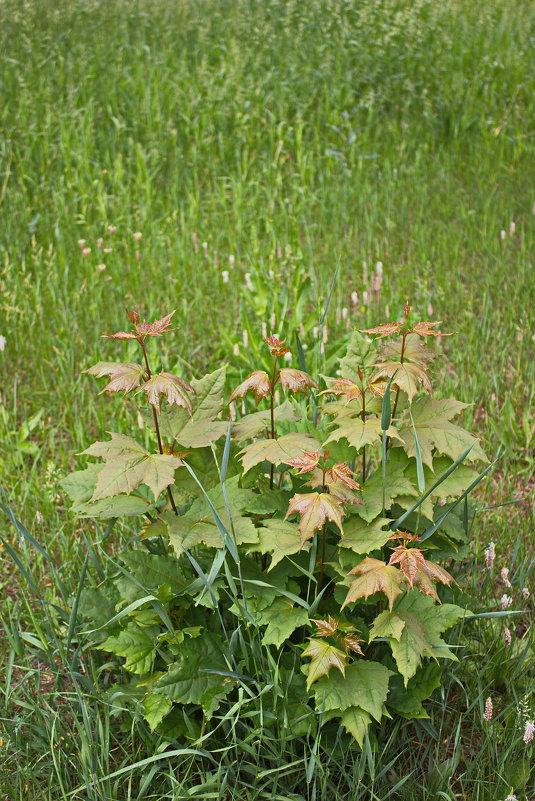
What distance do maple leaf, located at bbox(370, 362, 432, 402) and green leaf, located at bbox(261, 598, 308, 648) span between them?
23.9 inches

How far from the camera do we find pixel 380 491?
1938 millimetres

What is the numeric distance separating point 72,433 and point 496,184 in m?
3.79

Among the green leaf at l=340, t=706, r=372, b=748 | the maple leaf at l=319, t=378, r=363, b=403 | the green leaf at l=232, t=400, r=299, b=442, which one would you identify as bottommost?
the green leaf at l=340, t=706, r=372, b=748

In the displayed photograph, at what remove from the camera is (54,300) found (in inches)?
158

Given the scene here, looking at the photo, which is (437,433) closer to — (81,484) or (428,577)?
(428,577)

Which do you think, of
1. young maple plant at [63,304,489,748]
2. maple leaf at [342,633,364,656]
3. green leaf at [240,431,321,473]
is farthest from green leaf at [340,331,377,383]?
maple leaf at [342,633,364,656]

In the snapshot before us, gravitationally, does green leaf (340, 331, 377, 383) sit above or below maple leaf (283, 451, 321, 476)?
above

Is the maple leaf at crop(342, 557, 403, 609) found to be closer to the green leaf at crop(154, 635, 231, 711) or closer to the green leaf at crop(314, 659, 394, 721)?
the green leaf at crop(314, 659, 394, 721)

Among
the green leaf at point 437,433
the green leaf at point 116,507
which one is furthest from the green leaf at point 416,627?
the green leaf at point 116,507

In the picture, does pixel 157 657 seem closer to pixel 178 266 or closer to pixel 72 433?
pixel 72 433

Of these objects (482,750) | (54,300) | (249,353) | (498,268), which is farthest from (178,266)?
(482,750)

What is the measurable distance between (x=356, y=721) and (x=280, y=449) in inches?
26.3

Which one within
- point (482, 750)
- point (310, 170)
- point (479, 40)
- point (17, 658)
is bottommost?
point (17, 658)

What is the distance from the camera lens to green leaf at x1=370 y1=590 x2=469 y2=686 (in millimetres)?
1742
